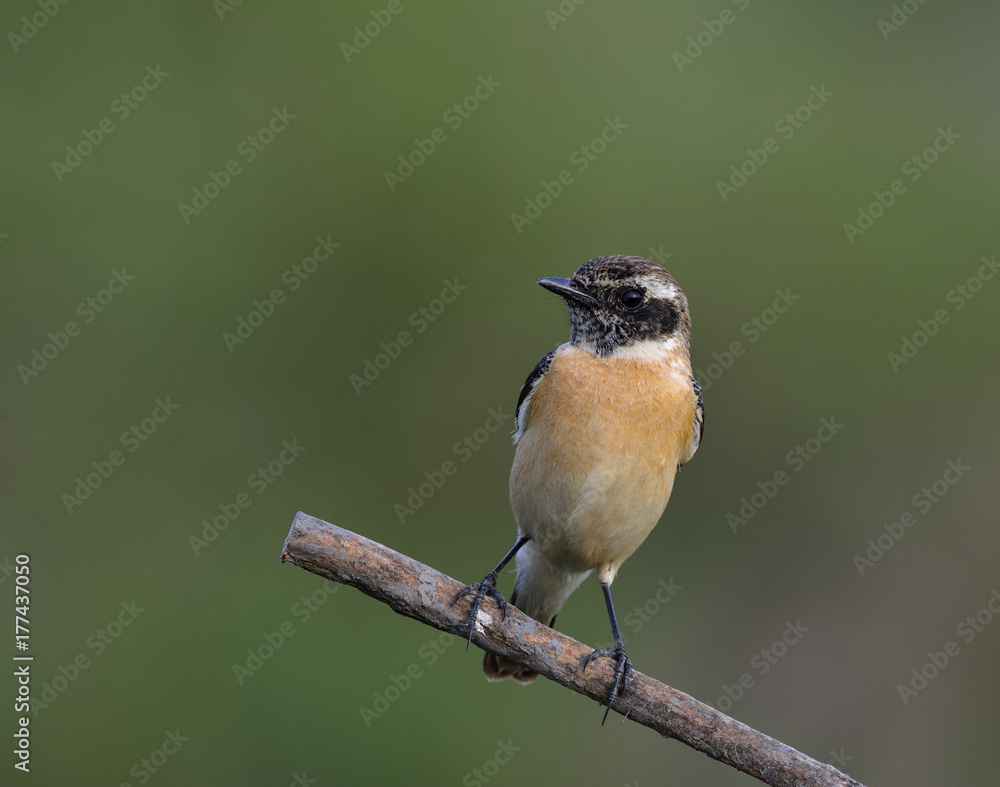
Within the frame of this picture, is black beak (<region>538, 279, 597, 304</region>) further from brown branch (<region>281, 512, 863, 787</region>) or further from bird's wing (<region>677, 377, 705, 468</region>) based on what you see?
brown branch (<region>281, 512, 863, 787</region>)

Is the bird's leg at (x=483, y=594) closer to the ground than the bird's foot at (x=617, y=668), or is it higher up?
closer to the ground

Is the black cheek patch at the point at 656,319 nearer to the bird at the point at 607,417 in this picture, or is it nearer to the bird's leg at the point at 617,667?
the bird at the point at 607,417

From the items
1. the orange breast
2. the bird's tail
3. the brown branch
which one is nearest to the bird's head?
the orange breast

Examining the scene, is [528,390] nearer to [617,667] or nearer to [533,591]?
[533,591]

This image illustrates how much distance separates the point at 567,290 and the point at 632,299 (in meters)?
0.42

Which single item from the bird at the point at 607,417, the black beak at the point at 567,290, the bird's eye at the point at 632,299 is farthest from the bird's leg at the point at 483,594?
the bird's eye at the point at 632,299

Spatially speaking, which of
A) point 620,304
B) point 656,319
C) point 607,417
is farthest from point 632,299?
point 607,417

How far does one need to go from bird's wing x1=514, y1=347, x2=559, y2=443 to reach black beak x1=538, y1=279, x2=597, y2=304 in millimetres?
403

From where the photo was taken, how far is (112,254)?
31.5ft

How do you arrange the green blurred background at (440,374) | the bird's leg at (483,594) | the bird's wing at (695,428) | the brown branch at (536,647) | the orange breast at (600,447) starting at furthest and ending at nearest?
the green blurred background at (440,374), the bird's wing at (695,428), the orange breast at (600,447), the bird's leg at (483,594), the brown branch at (536,647)

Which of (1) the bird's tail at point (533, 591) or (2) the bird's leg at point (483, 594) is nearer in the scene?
(2) the bird's leg at point (483, 594)

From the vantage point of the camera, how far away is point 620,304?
563 cm

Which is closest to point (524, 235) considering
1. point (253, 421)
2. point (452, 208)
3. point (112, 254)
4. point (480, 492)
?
point (452, 208)

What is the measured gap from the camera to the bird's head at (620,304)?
5594 millimetres
